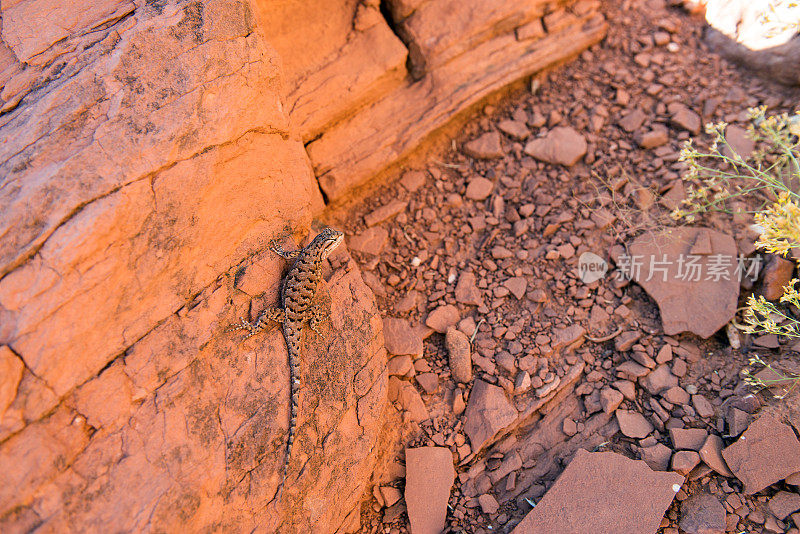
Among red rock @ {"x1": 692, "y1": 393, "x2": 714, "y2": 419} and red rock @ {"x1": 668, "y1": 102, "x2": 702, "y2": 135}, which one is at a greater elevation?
red rock @ {"x1": 668, "y1": 102, "x2": 702, "y2": 135}

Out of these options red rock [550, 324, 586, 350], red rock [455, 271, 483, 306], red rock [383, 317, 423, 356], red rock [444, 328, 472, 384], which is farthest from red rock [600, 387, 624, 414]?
red rock [383, 317, 423, 356]

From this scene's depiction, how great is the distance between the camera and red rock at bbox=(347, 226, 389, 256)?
16.4 feet

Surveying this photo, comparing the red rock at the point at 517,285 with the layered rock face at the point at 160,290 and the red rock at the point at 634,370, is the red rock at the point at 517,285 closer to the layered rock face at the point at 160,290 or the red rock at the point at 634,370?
the red rock at the point at 634,370

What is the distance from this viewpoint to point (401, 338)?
4.55m

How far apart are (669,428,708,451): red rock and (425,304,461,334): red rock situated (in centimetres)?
187

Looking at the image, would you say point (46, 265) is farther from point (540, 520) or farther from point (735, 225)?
point (735, 225)

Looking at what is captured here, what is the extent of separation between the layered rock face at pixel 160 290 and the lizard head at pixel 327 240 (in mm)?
197

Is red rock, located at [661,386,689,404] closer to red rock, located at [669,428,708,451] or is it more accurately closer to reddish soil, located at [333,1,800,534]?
reddish soil, located at [333,1,800,534]

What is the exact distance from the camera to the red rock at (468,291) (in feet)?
15.5

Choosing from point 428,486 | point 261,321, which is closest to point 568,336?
point 428,486

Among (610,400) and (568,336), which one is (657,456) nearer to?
(610,400)

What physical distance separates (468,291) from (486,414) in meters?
1.12

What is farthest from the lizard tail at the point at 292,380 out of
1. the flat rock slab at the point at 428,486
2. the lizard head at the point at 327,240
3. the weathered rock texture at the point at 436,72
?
the weathered rock texture at the point at 436,72

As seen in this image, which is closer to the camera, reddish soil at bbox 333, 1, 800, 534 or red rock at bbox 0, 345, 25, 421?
red rock at bbox 0, 345, 25, 421
